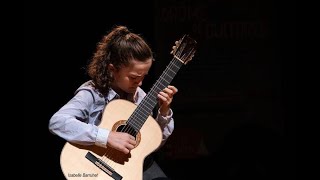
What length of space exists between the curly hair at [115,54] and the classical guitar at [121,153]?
14 centimetres

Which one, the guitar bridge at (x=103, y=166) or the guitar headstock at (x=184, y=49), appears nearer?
the guitar bridge at (x=103, y=166)

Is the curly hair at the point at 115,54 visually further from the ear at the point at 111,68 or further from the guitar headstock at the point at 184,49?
the guitar headstock at the point at 184,49

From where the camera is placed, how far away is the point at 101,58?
10.6 ft

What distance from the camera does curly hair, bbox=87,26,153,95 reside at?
10.3 feet

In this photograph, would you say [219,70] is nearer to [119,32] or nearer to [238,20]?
[238,20]

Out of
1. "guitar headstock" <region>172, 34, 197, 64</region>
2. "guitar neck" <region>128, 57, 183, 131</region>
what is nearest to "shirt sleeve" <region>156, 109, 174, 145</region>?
"guitar neck" <region>128, 57, 183, 131</region>

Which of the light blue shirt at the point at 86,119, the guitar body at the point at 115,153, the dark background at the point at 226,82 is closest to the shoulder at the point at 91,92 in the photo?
the light blue shirt at the point at 86,119

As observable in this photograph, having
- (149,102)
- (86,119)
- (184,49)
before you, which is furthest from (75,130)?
(184,49)

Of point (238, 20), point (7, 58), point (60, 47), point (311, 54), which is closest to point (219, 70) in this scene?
point (238, 20)

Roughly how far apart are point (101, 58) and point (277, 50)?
1.63 metres

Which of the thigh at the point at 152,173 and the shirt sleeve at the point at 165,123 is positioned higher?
the shirt sleeve at the point at 165,123

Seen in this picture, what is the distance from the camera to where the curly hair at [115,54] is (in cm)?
313

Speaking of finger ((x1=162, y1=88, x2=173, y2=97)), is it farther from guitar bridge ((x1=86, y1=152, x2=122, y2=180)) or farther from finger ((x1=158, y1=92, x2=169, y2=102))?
guitar bridge ((x1=86, y1=152, x2=122, y2=180))

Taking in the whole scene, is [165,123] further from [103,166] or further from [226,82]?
[226,82]
